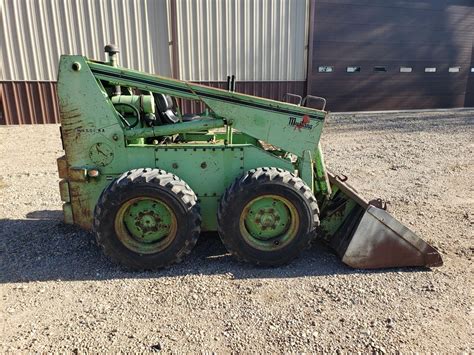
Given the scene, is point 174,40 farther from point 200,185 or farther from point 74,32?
point 200,185

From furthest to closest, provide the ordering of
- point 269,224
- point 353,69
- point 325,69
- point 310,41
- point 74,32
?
point 353,69, point 325,69, point 310,41, point 74,32, point 269,224

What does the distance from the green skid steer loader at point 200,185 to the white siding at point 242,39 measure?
28.5 feet

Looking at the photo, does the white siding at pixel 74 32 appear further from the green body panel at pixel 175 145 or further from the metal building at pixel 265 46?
the green body panel at pixel 175 145

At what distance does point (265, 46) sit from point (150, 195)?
414 inches

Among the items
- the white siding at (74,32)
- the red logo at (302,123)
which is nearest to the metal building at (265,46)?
the white siding at (74,32)

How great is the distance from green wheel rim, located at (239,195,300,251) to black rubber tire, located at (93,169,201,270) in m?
0.48

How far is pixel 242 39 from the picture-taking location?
Answer: 1247 centimetres

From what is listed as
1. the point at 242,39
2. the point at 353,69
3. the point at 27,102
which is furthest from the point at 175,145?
the point at 353,69

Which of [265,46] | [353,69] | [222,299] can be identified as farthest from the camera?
[353,69]

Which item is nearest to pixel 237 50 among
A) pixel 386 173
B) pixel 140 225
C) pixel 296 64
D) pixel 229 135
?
pixel 296 64

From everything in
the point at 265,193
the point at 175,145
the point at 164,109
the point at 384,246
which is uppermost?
the point at 164,109

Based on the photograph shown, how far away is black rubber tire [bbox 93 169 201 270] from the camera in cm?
337

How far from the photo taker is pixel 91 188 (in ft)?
12.3

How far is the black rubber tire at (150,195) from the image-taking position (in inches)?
133
